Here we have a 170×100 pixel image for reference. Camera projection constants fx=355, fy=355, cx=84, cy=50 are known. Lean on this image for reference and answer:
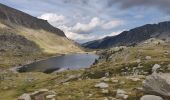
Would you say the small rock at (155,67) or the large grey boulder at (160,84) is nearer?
the large grey boulder at (160,84)

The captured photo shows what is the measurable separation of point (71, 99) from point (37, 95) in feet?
22.1

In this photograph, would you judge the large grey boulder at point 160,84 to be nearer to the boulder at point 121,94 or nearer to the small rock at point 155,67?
the boulder at point 121,94

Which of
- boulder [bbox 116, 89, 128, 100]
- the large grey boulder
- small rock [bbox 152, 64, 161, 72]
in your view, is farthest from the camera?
small rock [bbox 152, 64, 161, 72]

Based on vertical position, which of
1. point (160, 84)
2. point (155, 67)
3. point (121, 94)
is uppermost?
point (155, 67)

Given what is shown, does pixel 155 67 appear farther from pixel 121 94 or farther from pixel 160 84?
pixel 160 84

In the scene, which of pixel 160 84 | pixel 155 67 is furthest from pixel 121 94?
pixel 155 67

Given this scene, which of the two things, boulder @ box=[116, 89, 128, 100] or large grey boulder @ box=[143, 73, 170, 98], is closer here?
large grey boulder @ box=[143, 73, 170, 98]

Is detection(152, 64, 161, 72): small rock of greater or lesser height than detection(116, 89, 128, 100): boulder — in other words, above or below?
above

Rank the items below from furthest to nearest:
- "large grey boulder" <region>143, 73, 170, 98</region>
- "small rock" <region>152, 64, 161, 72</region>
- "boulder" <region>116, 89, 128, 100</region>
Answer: "small rock" <region>152, 64, 161, 72</region> < "boulder" <region>116, 89, 128, 100</region> < "large grey boulder" <region>143, 73, 170, 98</region>

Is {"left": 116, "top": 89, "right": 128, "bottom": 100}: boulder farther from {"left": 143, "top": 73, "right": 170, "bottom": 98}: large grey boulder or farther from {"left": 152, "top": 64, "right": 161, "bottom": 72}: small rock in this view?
{"left": 152, "top": 64, "right": 161, "bottom": 72}: small rock

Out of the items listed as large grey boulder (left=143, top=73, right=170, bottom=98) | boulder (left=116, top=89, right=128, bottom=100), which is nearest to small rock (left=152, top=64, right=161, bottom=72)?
boulder (left=116, top=89, right=128, bottom=100)

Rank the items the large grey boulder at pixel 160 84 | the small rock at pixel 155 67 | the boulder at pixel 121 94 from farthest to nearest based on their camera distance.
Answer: the small rock at pixel 155 67 < the boulder at pixel 121 94 < the large grey boulder at pixel 160 84

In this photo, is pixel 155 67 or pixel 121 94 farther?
pixel 155 67

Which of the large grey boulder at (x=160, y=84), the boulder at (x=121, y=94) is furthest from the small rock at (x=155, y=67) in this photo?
the large grey boulder at (x=160, y=84)
